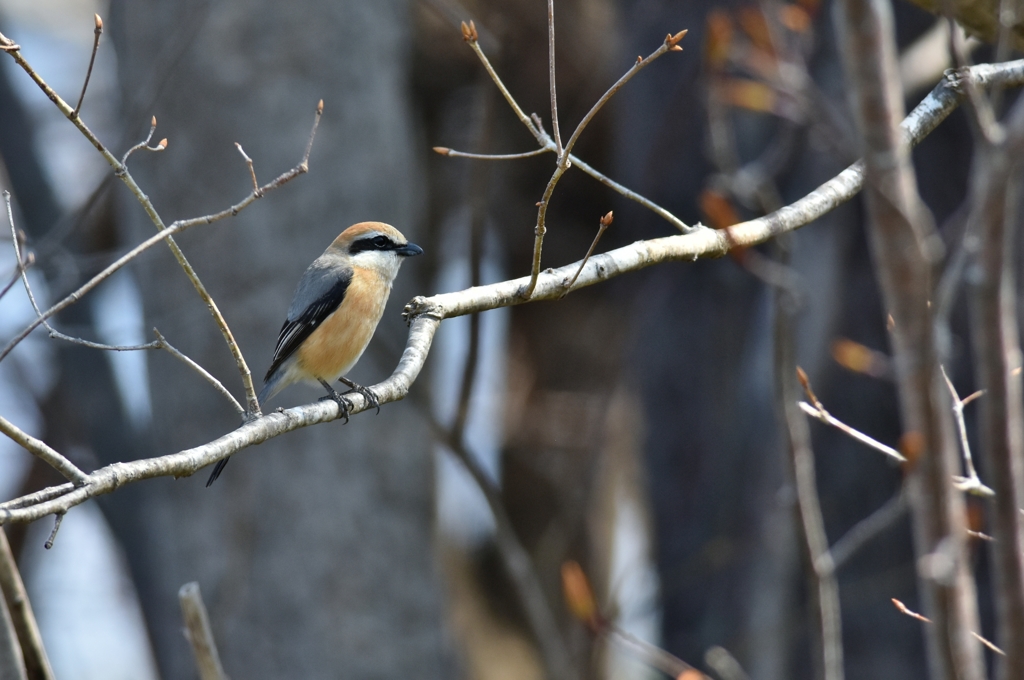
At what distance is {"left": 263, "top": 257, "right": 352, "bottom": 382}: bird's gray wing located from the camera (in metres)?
5.06

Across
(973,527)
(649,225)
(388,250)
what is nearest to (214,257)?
(388,250)

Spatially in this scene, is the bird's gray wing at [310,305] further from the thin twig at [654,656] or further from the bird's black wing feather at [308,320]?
the thin twig at [654,656]

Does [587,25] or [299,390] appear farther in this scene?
[587,25]

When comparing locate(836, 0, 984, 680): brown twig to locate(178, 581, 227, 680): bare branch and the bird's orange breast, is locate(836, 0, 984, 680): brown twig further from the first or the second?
the bird's orange breast

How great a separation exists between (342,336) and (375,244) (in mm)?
589

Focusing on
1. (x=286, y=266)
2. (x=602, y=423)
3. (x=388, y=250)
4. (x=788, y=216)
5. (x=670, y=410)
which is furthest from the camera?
(x=670, y=410)

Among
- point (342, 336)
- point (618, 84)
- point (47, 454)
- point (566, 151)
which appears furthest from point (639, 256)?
point (342, 336)

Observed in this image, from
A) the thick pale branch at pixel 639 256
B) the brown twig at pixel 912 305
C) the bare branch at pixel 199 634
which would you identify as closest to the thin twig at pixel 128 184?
the thick pale branch at pixel 639 256

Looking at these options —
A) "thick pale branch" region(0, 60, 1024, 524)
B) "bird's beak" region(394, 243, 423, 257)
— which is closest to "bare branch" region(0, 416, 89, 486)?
"thick pale branch" region(0, 60, 1024, 524)

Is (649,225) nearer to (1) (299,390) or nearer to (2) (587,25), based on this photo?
(1) (299,390)

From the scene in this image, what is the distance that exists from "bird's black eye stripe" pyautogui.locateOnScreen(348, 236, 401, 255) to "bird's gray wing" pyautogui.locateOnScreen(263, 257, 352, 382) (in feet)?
0.63

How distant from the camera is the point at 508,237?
12070 millimetres

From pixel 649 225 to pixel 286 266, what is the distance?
10.0ft

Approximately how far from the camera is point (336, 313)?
16.5 ft
